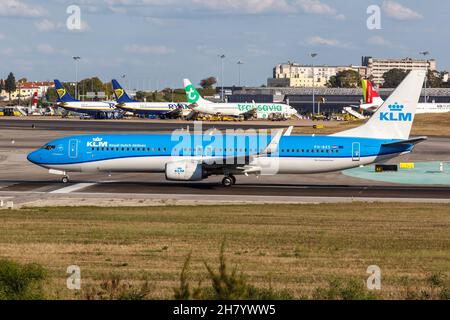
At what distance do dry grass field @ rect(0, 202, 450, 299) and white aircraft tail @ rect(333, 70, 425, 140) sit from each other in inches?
463

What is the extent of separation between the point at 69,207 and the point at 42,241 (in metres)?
12.9

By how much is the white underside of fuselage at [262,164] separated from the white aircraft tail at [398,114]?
64.3 inches

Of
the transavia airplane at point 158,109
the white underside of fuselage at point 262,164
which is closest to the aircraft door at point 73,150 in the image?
the white underside of fuselage at point 262,164

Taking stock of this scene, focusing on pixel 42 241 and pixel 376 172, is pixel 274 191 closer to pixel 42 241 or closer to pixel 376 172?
pixel 376 172

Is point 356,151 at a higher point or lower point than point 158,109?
lower

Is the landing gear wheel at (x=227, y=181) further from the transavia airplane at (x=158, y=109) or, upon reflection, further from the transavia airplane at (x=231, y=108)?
the transavia airplane at (x=158, y=109)

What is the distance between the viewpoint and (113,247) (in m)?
27.4

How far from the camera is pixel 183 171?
5116cm

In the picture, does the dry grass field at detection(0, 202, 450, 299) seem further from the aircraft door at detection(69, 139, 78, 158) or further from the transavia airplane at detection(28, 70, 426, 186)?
the aircraft door at detection(69, 139, 78, 158)

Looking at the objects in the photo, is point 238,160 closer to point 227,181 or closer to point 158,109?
point 227,181

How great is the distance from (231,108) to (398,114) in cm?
11338

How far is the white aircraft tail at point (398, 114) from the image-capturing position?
5328cm

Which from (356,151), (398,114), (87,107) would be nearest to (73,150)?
(356,151)
